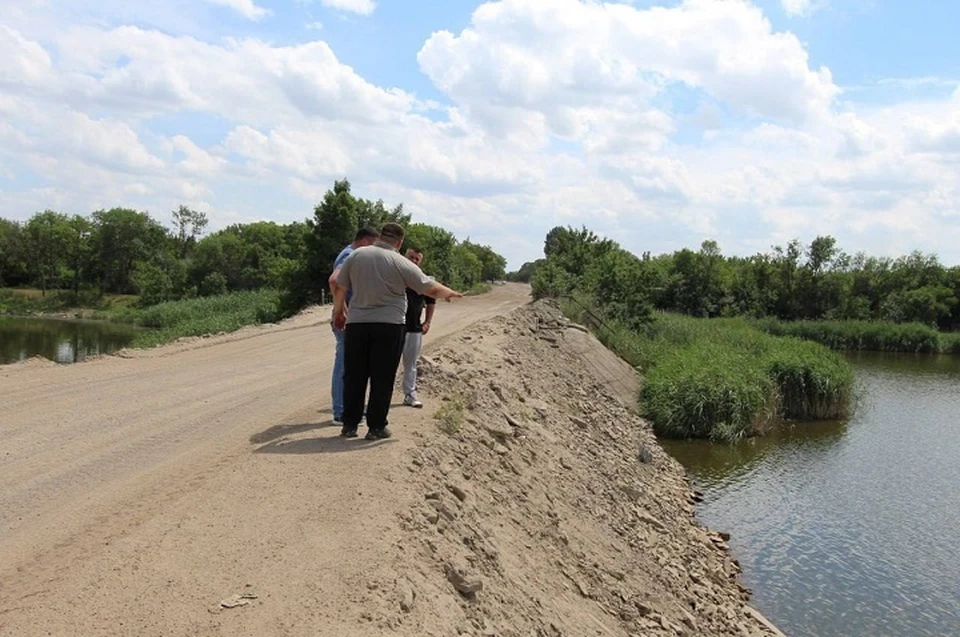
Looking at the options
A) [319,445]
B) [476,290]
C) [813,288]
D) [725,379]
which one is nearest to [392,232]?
[319,445]

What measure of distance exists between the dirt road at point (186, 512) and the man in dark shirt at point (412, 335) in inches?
15.8

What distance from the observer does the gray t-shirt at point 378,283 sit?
275 inches

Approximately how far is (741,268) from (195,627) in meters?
75.7

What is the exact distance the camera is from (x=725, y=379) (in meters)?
23.0

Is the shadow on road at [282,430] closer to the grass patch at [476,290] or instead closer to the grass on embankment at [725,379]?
the grass on embankment at [725,379]

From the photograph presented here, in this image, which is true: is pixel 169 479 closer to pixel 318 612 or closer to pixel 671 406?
pixel 318 612

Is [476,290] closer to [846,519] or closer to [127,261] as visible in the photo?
[846,519]

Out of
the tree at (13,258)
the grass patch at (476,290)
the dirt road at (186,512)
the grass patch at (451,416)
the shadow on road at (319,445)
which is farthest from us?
the tree at (13,258)

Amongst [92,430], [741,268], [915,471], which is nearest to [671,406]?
[915,471]

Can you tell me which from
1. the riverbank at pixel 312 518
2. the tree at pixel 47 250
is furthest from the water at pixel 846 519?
the tree at pixel 47 250

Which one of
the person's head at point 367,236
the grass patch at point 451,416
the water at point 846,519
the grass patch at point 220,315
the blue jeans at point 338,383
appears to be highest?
the person's head at point 367,236

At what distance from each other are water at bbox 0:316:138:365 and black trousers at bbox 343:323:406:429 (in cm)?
2912

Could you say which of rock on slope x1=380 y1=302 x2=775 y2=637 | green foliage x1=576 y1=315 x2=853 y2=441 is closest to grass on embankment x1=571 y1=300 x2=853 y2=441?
green foliage x1=576 y1=315 x2=853 y2=441

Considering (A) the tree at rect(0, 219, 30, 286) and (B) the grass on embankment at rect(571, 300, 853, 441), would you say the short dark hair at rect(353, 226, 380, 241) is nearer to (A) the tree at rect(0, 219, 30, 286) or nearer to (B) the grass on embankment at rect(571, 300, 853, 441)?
(B) the grass on embankment at rect(571, 300, 853, 441)
